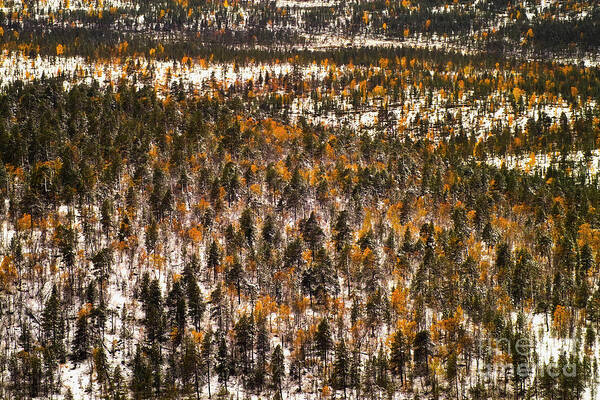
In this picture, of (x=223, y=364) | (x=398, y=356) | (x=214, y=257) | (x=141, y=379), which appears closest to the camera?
(x=141, y=379)

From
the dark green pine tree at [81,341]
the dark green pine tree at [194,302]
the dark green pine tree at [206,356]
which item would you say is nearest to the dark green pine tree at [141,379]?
the dark green pine tree at [81,341]

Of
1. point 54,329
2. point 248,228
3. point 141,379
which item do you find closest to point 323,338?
point 141,379

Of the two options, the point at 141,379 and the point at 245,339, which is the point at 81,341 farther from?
the point at 245,339

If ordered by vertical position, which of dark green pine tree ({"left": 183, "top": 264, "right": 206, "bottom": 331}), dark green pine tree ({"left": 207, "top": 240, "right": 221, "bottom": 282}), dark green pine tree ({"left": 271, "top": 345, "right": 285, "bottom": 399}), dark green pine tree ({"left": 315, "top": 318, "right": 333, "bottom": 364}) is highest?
dark green pine tree ({"left": 207, "top": 240, "right": 221, "bottom": 282})

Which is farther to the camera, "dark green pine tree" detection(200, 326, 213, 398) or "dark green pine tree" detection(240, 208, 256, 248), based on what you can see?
"dark green pine tree" detection(240, 208, 256, 248)

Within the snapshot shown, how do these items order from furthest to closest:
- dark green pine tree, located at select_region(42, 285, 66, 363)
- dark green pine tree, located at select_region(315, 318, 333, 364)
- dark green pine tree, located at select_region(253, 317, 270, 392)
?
dark green pine tree, located at select_region(315, 318, 333, 364) → dark green pine tree, located at select_region(253, 317, 270, 392) → dark green pine tree, located at select_region(42, 285, 66, 363)

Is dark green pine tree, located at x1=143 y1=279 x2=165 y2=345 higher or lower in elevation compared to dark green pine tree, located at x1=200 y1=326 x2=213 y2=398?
higher

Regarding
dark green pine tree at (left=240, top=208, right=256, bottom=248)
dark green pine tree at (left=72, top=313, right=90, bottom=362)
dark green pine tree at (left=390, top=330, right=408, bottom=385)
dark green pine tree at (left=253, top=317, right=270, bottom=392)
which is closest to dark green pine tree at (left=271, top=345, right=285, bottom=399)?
dark green pine tree at (left=253, top=317, right=270, bottom=392)

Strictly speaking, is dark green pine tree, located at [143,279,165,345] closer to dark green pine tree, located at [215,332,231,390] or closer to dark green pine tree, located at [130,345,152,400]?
dark green pine tree, located at [130,345,152,400]

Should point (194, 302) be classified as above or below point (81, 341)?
above

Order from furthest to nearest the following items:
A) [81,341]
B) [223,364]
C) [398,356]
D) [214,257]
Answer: [214,257] → [398,356] → [223,364] → [81,341]

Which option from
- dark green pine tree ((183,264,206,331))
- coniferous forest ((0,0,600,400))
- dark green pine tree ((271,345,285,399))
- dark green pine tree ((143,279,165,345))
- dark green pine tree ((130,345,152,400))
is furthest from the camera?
dark green pine tree ((183,264,206,331))

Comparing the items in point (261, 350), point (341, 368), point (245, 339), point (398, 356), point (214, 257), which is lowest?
point (341, 368)
